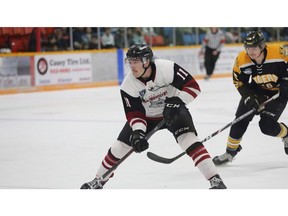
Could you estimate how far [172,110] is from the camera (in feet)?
10.4

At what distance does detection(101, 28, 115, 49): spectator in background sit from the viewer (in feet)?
34.3

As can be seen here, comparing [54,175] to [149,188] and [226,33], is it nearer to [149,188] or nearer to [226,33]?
[149,188]

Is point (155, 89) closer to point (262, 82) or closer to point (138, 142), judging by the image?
point (138, 142)

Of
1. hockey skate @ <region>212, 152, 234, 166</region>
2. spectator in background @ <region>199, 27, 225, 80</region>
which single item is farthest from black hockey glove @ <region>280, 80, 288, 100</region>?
spectator in background @ <region>199, 27, 225, 80</region>

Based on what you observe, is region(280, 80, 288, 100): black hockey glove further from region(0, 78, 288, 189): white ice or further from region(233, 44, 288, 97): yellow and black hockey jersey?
region(0, 78, 288, 189): white ice

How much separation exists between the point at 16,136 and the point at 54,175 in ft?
5.46

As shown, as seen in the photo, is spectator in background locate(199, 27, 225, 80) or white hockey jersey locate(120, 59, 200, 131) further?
spectator in background locate(199, 27, 225, 80)

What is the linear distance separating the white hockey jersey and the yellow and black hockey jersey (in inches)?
34.3

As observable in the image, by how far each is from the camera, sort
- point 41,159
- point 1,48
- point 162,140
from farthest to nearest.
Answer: point 1,48, point 162,140, point 41,159

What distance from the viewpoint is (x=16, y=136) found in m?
5.51

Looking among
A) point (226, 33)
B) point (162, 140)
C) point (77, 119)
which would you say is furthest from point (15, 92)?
point (226, 33)

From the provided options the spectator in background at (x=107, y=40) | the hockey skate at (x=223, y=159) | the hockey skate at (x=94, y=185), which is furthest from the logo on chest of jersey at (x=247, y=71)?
the spectator in background at (x=107, y=40)

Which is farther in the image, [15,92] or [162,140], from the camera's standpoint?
[15,92]

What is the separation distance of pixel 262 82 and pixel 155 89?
109cm
